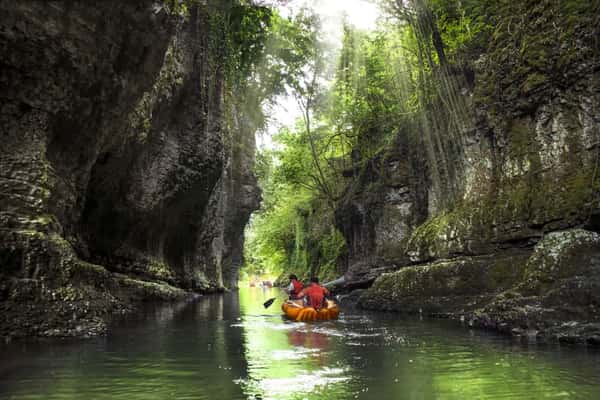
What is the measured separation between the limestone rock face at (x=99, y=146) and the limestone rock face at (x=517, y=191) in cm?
732

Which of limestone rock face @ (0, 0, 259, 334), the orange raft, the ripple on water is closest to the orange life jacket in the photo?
the orange raft

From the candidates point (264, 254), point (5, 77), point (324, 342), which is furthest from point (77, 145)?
point (264, 254)

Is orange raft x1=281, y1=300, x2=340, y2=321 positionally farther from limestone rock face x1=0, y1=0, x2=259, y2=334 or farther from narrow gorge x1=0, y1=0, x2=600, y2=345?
limestone rock face x1=0, y1=0, x2=259, y2=334

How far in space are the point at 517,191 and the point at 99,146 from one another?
9622 millimetres

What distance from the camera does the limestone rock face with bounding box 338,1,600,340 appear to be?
778 centimetres

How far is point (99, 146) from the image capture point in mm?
10695

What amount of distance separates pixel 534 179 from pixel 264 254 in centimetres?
2988

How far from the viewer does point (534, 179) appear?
10.1 meters

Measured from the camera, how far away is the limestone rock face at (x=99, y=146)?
7203 mm

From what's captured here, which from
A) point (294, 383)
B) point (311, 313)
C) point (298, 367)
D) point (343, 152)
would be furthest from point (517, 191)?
point (343, 152)

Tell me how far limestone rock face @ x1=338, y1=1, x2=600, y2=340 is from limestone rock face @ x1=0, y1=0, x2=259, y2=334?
732cm

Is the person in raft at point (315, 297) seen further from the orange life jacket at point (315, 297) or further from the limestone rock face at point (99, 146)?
the limestone rock face at point (99, 146)

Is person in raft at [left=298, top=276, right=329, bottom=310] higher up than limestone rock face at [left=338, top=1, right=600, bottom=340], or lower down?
lower down

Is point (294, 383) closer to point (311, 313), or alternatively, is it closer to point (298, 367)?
point (298, 367)
